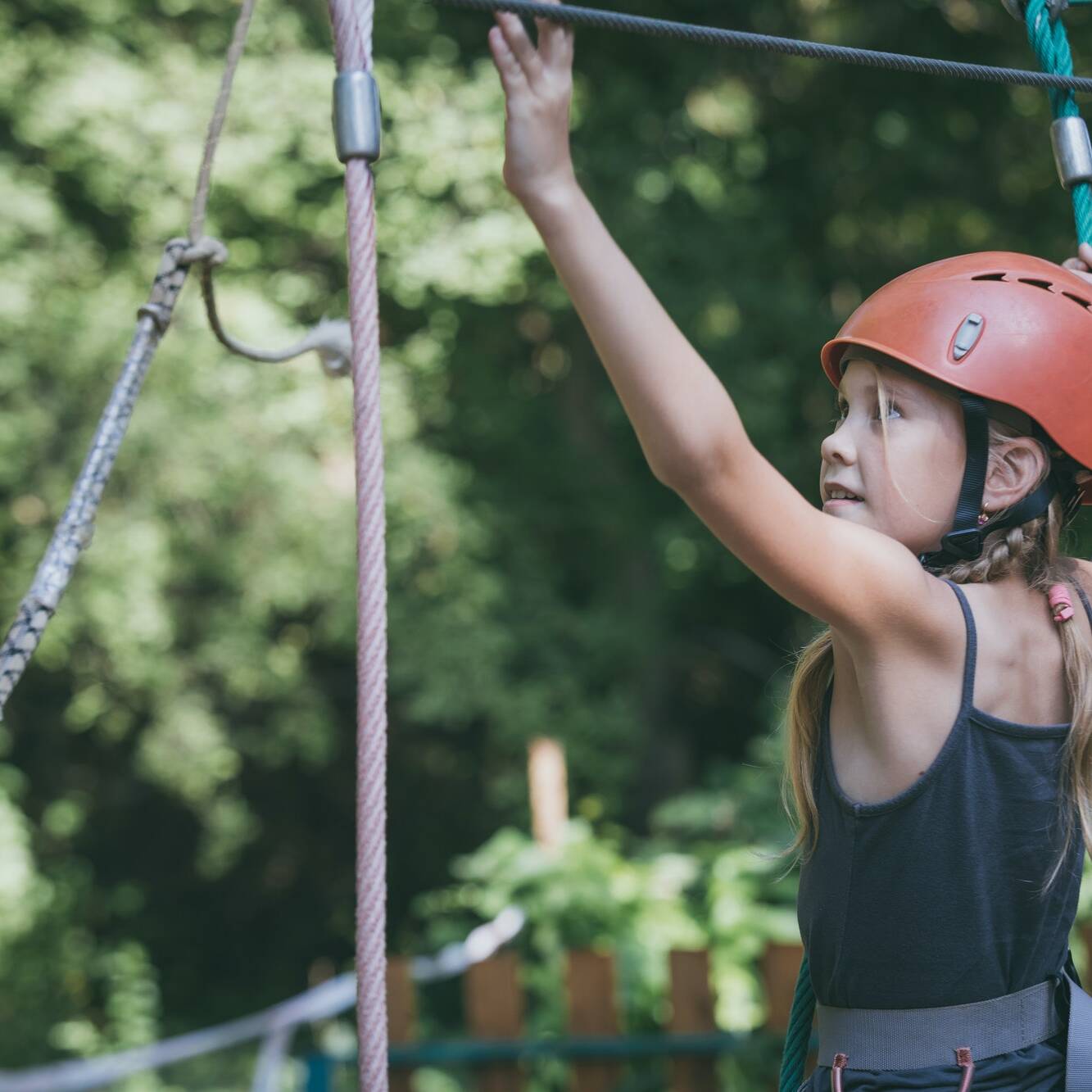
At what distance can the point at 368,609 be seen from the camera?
3.57 ft

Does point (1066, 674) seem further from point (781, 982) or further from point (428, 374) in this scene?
point (428, 374)

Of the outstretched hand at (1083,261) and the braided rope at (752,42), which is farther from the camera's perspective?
the outstretched hand at (1083,261)

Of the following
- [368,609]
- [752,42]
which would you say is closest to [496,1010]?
[368,609]

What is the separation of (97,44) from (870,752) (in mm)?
6565

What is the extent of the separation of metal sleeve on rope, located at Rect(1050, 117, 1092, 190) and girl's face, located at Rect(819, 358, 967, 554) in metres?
0.48

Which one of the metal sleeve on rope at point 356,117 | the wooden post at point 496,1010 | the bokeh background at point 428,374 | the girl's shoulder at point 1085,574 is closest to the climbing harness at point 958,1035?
the girl's shoulder at point 1085,574

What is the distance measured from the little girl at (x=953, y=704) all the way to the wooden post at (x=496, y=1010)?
2.88m

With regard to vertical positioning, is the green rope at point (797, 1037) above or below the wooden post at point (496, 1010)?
above

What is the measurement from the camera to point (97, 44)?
22.3 feet

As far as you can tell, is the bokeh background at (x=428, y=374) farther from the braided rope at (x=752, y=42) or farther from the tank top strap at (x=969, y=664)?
the braided rope at (x=752, y=42)

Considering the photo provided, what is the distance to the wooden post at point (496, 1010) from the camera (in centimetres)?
419

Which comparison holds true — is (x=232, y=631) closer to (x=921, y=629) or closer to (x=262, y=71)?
(x=262, y=71)

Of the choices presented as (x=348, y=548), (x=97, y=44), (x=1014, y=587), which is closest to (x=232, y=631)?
(x=348, y=548)

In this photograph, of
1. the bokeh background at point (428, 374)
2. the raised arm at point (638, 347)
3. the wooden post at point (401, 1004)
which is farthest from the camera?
the bokeh background at point (428, 374)
